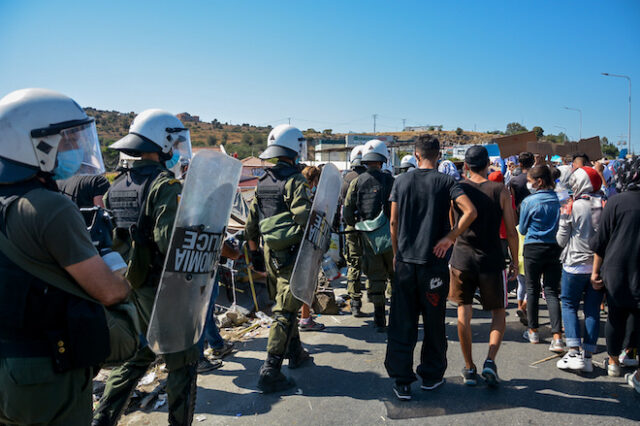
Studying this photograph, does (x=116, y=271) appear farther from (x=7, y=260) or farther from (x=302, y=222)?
(x=302, y=222)

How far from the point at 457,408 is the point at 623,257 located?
1.80m

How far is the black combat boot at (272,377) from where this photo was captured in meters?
3.64

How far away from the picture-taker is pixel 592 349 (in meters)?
3.86

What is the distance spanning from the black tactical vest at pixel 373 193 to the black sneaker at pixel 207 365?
98.4 inches

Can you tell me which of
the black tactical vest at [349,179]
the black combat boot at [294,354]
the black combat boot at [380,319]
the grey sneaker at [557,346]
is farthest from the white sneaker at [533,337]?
the black tactical vest at [349,179]

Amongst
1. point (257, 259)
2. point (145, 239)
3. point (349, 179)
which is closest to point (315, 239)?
point (257, 259)

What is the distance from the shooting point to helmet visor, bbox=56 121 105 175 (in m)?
1.83

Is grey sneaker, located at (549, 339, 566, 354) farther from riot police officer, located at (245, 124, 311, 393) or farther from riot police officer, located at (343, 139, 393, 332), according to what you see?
riot police officer, located at (245, 124, 311, 393)

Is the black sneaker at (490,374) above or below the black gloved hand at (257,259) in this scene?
below

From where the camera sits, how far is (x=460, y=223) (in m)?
3.41

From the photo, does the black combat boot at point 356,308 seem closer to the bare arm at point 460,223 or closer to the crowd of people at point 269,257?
the crowd of people at point 269,257

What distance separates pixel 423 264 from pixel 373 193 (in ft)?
6.80

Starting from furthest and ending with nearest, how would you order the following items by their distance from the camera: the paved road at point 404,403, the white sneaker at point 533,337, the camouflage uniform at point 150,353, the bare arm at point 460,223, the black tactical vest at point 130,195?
the white sneaker at point 533,337
the bare arm at point 460,223
the paved road at point 404,403
the black tactical vest at point 130,195
the camouflage uniform at point 150,353

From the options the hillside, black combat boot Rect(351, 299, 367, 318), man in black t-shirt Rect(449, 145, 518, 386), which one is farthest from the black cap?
the hillside
